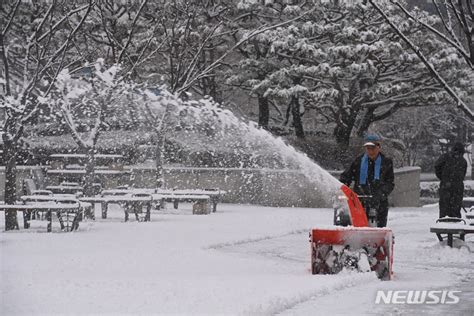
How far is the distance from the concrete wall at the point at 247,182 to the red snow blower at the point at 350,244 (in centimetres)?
1547

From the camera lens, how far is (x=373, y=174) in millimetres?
11500

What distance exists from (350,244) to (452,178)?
18.0 feet

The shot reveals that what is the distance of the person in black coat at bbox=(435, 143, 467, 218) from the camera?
15.0m

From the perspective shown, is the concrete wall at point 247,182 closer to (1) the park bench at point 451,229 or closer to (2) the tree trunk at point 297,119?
(2) the tree trunk at point 297,119

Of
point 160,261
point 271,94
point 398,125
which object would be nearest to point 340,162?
point 271,94

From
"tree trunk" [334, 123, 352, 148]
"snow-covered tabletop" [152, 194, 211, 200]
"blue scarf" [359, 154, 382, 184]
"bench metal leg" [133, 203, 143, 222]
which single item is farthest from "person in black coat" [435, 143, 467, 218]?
"tree trunk" [334, 123, 352, 148]

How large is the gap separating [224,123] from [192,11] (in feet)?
21.1

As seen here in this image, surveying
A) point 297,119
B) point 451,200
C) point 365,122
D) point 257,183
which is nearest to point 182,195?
Result: point 257,183

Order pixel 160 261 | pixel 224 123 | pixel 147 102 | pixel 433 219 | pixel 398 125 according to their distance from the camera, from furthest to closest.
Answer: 1. pixel 398 125
2. pixel 224 123
3. pixel 147 102
4. pixel 433 219
5. pixel 160 261

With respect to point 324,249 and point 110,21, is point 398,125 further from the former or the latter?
point 324,249

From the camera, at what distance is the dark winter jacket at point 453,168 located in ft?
49.1

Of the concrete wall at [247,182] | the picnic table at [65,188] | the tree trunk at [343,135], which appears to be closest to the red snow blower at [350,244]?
the picnic table at [65,188]

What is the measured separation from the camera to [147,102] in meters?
24.9

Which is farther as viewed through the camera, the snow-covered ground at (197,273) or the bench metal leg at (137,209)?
the bench metal leg at (137,209)
